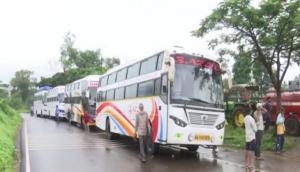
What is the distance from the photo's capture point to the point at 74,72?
237 ft

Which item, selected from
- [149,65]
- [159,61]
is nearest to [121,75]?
[149,65]

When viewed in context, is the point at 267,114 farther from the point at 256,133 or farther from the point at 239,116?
the point at 256,133

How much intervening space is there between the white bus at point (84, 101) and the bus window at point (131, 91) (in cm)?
1168

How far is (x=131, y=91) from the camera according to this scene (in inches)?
810

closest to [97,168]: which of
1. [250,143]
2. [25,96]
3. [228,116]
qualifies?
[250,143]

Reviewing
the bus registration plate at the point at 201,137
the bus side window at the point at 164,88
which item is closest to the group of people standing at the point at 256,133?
the bus registration plate at the point at 201,137

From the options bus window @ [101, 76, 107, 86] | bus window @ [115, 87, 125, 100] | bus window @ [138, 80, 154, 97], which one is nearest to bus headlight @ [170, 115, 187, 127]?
bus window @ [138, 80, 154, 97]

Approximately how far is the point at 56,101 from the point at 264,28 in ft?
102

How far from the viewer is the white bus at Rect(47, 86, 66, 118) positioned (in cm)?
4492

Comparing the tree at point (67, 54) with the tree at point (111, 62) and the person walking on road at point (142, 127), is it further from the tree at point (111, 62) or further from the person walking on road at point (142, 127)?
the person walking on road at point (142, 127)

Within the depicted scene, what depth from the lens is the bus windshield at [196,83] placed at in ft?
53.3

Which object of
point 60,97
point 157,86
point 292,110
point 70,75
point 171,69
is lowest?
point 292,110

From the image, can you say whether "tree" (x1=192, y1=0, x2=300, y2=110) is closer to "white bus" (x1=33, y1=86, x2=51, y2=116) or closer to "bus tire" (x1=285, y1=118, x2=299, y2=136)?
"bus tire" (x1=285, y1=118, x2=299, y2=136)

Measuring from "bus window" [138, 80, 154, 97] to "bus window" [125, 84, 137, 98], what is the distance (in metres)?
0.77
